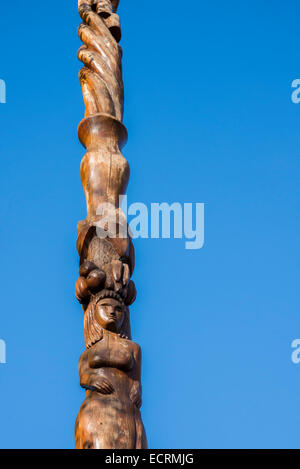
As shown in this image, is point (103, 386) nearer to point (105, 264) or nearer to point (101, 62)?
point (105, 264)

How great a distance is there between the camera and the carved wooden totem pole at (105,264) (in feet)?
13.2

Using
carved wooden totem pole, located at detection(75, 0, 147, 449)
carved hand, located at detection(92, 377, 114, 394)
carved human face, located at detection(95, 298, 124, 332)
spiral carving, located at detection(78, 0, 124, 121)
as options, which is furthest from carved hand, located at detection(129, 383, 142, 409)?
spiral carving, located at detection(78, 0, 124, 121)

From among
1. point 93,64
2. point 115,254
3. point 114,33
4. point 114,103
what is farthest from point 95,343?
point 114,33

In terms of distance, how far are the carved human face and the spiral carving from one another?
1530mm

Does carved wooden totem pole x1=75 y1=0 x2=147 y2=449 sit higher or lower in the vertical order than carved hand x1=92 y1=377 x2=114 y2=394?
higher

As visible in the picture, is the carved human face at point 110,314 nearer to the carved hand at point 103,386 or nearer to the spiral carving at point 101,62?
the carved hand at point 103,386

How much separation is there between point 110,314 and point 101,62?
84.3 inches

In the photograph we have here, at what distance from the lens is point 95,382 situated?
4156 mm

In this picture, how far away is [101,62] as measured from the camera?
572 cm

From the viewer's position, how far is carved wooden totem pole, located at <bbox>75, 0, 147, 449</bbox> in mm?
4023

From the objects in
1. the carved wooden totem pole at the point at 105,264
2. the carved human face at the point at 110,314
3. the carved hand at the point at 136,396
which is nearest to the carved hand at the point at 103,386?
the carved wooden totem pole at the point at 105,264

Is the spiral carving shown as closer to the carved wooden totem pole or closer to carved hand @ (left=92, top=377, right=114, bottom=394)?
the carved wooden totem pole

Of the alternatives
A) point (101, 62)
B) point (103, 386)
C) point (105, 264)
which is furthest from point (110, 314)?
point (101, 62)
